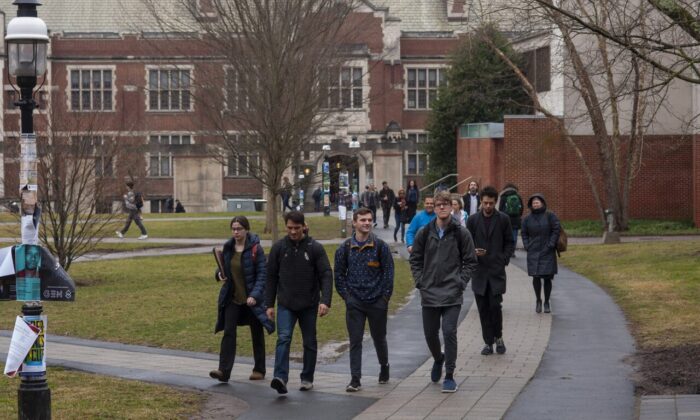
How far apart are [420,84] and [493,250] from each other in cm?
6114

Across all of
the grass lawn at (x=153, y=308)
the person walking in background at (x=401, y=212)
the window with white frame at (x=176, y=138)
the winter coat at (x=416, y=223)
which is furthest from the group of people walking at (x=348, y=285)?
the window with white frame at (x=176, y=138)

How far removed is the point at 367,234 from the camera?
12.1 meters

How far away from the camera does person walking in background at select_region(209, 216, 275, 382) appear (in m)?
12.5

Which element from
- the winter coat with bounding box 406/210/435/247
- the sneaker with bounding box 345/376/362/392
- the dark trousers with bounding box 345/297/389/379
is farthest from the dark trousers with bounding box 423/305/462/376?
the winter coat with bounding box 406/210/435/247

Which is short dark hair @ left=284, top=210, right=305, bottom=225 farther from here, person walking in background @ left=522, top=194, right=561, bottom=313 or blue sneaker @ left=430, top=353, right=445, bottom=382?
person walking in background @ left=522, top=194, right=561, bottom=313

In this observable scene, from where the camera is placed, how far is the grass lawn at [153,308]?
16.4m

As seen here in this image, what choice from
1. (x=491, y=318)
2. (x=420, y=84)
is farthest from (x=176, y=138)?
(x=491, y=318)

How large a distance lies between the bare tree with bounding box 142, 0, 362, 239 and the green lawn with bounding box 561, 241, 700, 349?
7.12 metres

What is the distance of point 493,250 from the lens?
48.1 ft

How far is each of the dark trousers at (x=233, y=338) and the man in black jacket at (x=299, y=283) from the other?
597 mm

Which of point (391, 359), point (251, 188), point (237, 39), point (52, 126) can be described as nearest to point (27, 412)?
point (391, 359)

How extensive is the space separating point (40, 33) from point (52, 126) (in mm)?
14108

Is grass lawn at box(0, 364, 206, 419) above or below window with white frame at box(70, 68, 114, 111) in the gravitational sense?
below

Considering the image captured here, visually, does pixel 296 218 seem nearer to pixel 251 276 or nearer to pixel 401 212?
pixel 251 276
